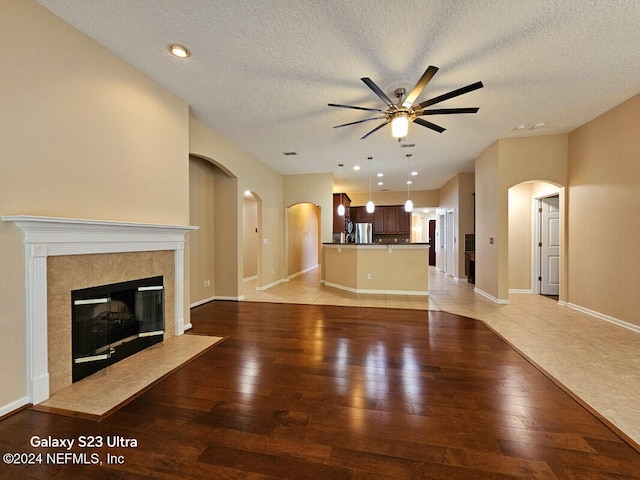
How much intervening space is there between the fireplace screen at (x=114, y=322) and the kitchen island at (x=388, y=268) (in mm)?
4030

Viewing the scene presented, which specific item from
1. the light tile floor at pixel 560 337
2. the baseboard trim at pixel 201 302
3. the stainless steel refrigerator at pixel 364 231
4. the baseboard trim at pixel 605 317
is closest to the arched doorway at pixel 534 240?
the light tile floor at pixel 560 337

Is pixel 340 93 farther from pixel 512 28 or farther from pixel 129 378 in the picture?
pixel 129 378

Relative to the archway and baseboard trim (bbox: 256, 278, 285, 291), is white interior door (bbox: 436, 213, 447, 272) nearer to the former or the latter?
baseboard trim (bbox: 256, 278, 285, 291)

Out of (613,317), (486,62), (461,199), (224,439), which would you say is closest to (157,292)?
(224,439)

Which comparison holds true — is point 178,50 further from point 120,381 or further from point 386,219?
point 386,219

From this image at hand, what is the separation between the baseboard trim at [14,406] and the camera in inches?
71.2

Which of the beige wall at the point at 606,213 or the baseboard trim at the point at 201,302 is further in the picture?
the baseboard trim at the point at 201,302

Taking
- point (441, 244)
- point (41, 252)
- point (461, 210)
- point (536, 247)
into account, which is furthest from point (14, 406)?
point (441, 244)

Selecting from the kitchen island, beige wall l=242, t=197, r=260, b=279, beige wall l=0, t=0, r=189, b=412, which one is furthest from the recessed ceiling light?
beige wall l=242, t=197, r=260, b=279

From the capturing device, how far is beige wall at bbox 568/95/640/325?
352cm

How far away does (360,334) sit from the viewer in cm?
340

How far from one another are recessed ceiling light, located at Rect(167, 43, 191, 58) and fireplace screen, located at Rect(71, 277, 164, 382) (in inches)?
92.9

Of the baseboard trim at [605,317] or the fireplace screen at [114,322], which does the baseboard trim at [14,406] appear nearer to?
the fireplace screen at [114,322]

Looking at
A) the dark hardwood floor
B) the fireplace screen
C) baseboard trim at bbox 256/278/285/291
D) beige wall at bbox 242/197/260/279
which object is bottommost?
the dark hardwood floor
